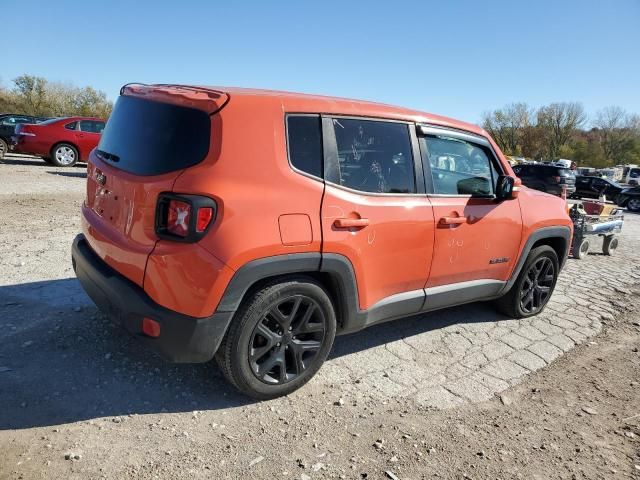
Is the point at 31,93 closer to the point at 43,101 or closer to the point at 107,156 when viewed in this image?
the point at 43,101

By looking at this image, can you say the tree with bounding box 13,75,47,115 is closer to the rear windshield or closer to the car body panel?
the car body panel

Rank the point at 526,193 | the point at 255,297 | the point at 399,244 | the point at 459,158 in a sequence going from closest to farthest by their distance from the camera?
the point at 255,297
the point at 399,244
the point at 459,158
the point at 526,193

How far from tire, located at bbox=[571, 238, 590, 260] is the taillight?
7481 mm

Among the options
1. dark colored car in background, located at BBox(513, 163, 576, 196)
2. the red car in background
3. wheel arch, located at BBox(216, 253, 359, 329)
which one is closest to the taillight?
wheel arch, located at BBox(216, 253, 359, 329)

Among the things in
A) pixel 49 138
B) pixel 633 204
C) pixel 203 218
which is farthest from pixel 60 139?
pixel 633 204

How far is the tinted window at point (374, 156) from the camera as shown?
3.08 metres

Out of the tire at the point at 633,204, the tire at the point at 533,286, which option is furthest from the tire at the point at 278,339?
the tire at the point at 633,204

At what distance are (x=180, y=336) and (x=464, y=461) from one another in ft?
5.54

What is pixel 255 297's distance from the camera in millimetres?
2729

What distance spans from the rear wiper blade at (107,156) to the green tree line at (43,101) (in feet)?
140

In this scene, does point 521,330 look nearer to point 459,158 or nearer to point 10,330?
point 459,158

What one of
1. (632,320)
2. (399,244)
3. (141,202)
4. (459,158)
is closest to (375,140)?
(399,244)

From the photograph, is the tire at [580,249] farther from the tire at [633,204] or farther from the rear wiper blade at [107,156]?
the tire at [633,204]

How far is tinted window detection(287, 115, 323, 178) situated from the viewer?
2844 millimetres
